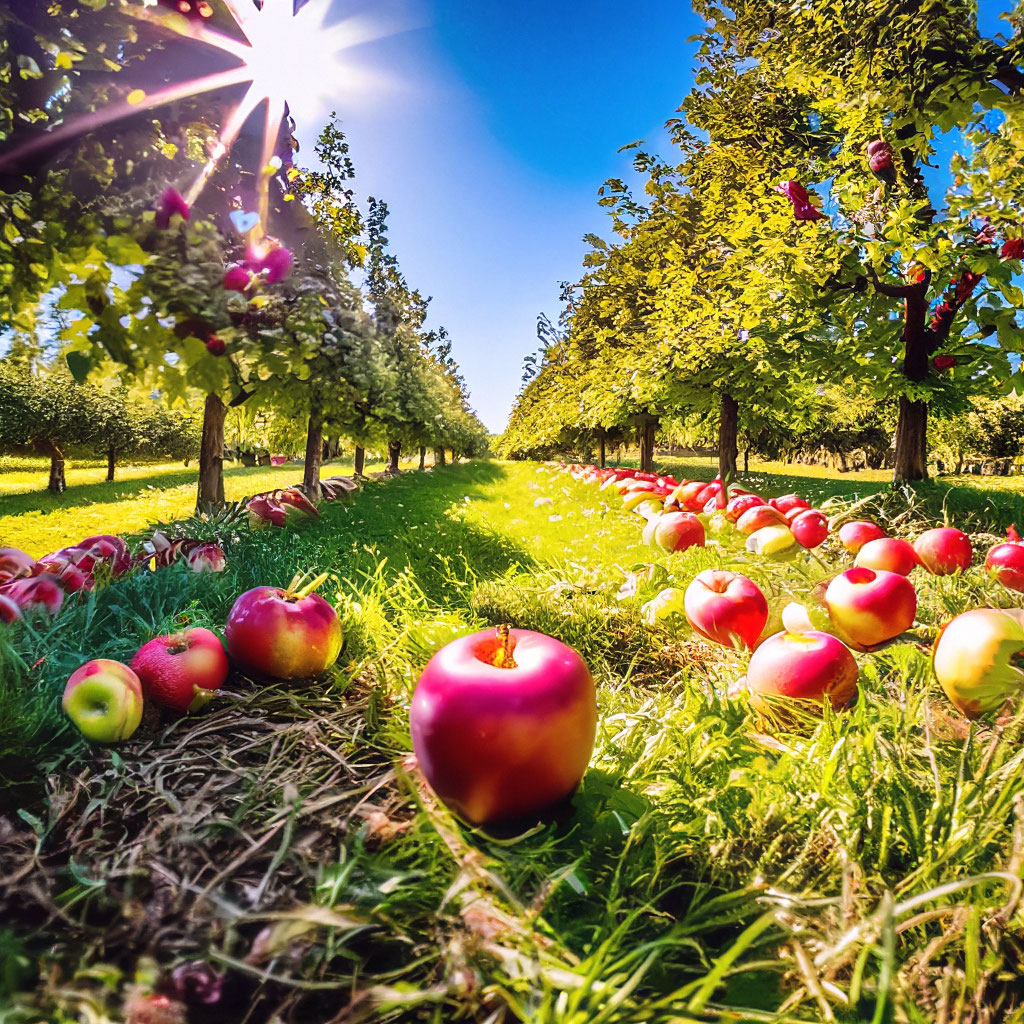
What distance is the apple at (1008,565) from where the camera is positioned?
208cm

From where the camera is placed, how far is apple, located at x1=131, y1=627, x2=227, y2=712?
133cm

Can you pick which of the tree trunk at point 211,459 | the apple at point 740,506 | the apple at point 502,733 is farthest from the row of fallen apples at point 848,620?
the tree trunk at point 211,459

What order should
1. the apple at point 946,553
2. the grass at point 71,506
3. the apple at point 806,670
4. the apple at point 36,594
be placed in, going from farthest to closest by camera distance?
the grass at point 71,506 → the apple at point 946,553 → the apple at point 36,594 → the apple at point 806,670

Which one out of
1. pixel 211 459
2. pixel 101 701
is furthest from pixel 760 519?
pixel 211 459

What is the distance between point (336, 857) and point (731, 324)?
813 cm

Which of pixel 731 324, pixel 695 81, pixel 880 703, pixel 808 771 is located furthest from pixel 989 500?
pixel 695 81

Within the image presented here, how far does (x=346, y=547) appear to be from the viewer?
3973mm

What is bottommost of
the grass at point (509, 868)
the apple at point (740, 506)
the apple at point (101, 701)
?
the grass at point (509, 868)

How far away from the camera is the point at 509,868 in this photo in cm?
89

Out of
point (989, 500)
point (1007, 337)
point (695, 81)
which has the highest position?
point (695, 81)

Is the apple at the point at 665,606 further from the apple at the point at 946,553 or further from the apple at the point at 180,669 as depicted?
the apple at the point at 180,669

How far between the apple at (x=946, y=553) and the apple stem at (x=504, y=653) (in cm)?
216

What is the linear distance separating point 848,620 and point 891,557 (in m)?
0.57

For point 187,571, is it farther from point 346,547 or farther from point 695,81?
point 695,81
